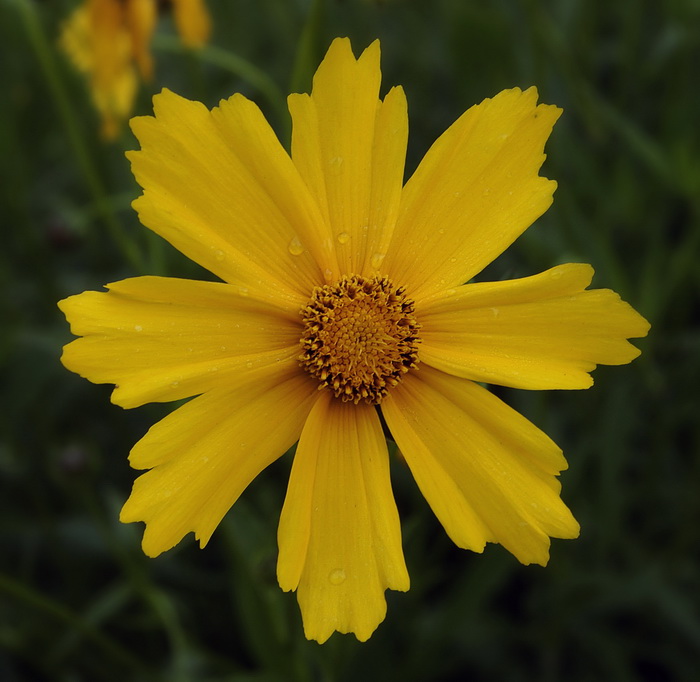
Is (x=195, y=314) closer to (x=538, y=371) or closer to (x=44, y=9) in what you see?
(x=538, y=371)

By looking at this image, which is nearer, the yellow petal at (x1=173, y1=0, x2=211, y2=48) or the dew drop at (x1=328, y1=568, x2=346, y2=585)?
the dew drop at (x1=328, y1=568, x2=346, y2=585)

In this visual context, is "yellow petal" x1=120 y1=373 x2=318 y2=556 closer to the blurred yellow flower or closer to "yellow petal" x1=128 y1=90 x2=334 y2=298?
"yellow petal" x1=128 y1=90 x2=334 y2=298

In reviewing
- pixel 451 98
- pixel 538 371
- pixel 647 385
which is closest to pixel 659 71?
pixel 451 98

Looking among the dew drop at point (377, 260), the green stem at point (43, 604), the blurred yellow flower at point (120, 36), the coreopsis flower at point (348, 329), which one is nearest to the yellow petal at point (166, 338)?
the coreopsis flower at point (348, 329)

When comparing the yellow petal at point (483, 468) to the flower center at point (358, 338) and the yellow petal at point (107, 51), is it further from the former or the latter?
the yellow petal at point (107, 51)

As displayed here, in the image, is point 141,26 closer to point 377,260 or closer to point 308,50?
point 308,50

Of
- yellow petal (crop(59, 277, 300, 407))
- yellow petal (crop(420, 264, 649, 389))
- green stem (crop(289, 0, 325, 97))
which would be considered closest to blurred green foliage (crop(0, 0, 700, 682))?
green stem (crop(289, 0, 325, 97))

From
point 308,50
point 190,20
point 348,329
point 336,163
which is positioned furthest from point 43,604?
point 190,20
